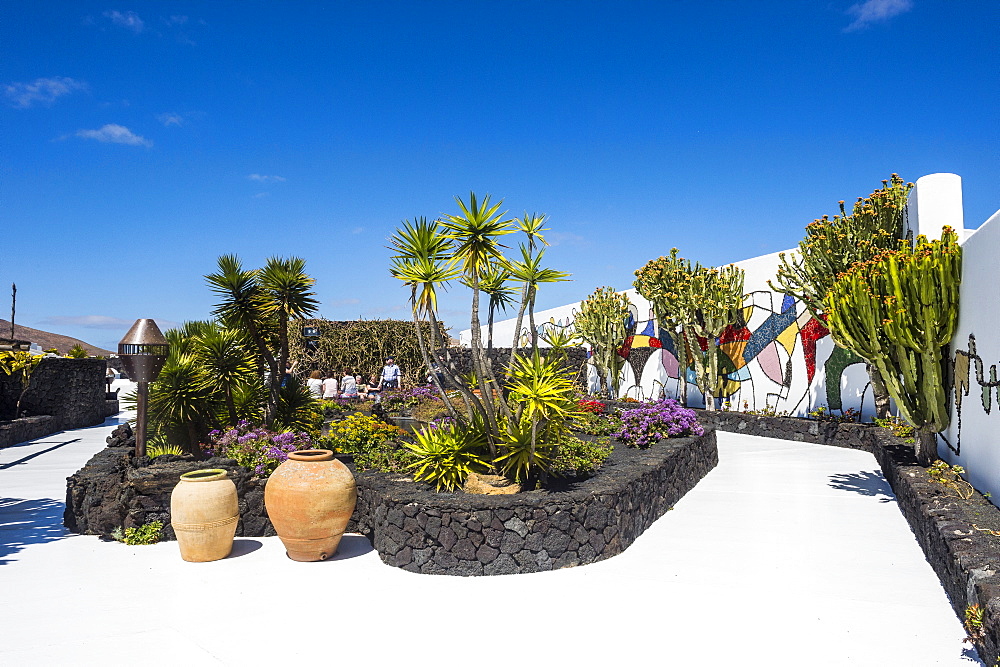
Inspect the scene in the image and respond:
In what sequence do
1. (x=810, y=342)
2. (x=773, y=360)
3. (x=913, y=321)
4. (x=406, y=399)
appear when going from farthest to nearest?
(x=773, y=360) < (x=406, y=399) < (x=810, y=342) < (x=913, y=321)

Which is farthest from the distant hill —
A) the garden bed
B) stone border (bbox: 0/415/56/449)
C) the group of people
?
the garden bed

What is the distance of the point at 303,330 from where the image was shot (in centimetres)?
1194

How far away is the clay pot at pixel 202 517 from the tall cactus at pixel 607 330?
14.3 m

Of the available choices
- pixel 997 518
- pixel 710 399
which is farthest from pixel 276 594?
pixel 710 399

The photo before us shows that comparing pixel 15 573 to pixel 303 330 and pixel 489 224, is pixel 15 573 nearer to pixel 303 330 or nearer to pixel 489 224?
pixel 489 224

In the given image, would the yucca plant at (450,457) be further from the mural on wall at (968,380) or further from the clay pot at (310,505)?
the mural on wall at (968,380)

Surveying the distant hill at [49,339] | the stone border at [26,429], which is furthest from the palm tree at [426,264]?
the distant hill at [49,339]

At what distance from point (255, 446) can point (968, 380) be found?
310 inches

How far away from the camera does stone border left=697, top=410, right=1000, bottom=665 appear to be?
3.79m

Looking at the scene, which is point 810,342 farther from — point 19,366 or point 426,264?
point 19,366

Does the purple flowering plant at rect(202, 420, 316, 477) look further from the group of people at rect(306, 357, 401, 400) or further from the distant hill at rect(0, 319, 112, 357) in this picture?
the distant hill at rect(0, 319, 112, 357)

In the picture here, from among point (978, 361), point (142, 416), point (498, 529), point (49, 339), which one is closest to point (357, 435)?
point (142, 416)

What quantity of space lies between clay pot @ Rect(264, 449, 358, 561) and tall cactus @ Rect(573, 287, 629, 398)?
557 inches

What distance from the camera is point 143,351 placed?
8.20 meters
